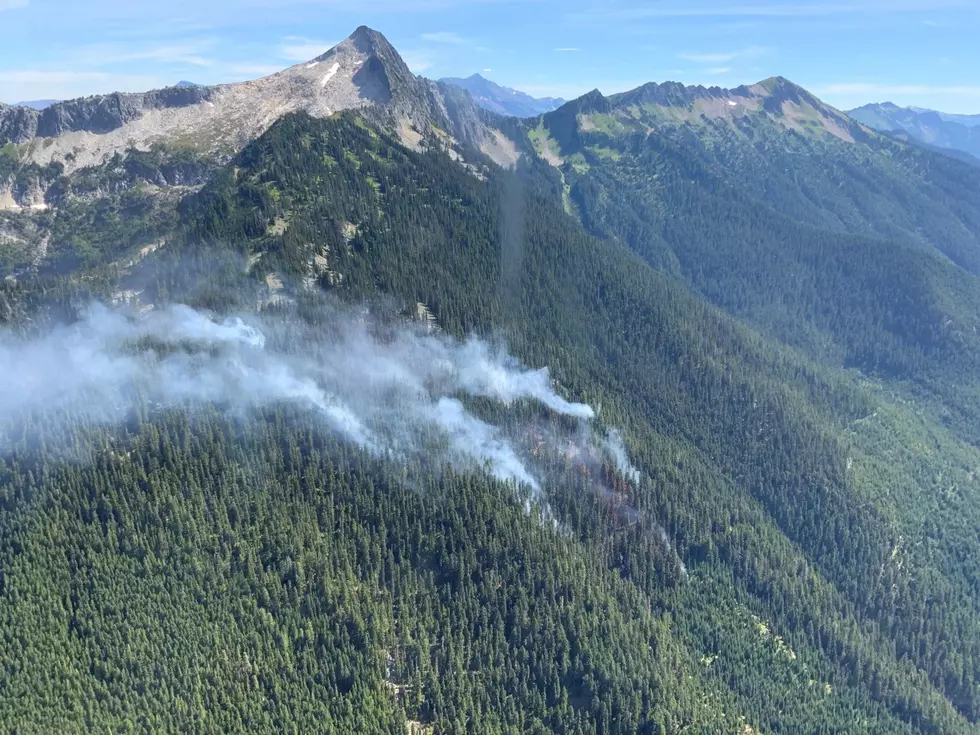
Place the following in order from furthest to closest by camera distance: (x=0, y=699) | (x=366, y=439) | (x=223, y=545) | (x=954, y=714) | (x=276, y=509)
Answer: (x=366, y=439) < (x=954, y=714) < (x=276, y=509) < (x=223, y=545) < (x=0, y=699)

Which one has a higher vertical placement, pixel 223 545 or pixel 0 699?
pixel 223 545

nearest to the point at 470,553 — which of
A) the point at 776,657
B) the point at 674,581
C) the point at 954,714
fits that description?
the point at 674,581

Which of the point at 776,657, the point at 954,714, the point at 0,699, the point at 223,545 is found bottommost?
the point at 954,714

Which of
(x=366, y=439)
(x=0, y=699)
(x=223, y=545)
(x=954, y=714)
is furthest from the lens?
(x=366, y=439)

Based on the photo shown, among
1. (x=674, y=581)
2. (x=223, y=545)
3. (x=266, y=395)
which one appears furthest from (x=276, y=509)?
(x=674, y=581)

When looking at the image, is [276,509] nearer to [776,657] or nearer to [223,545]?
[223,545]

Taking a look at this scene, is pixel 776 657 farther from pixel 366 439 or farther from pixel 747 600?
pixel 366 439

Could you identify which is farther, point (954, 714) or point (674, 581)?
point (674, 581)

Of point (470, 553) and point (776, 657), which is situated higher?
point (470, 553)

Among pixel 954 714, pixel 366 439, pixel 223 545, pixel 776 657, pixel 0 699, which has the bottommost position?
pixel 954 714
